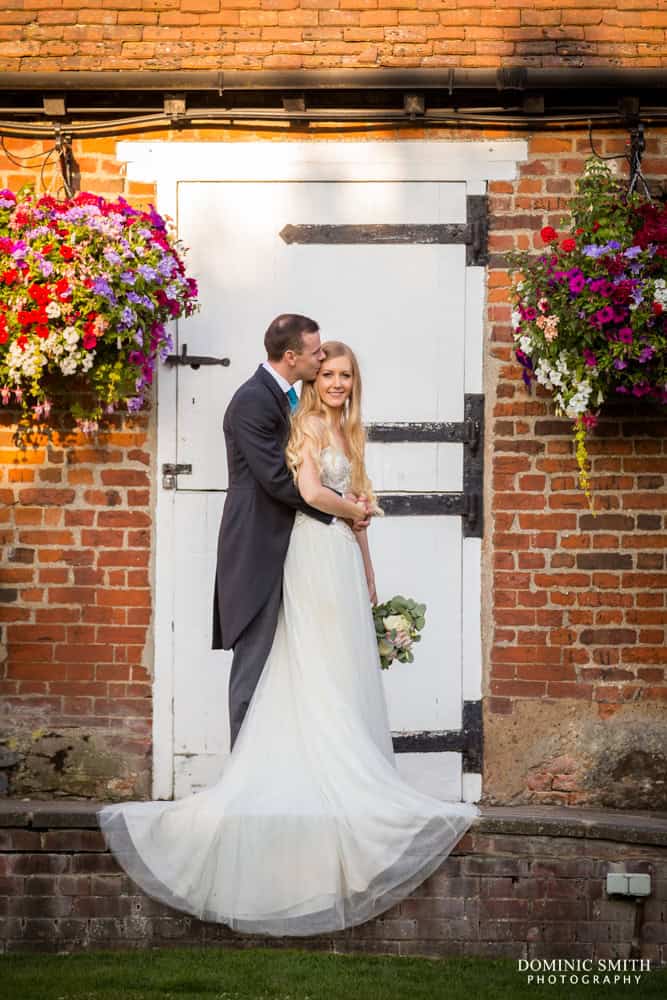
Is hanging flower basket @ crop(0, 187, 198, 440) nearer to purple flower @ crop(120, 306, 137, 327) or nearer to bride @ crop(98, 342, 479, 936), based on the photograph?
purple flower @ crop(120, 306, 137, 327)

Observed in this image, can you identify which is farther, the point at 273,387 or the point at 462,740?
the point at 462,740

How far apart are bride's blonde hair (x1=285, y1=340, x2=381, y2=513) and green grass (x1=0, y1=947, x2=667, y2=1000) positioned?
174 centimetres

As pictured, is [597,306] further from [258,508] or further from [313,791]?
[313,791]

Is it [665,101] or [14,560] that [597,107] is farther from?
[14,560]

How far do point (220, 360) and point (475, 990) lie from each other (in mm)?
3041

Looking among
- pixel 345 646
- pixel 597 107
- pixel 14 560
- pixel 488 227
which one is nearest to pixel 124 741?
pixel 14 560

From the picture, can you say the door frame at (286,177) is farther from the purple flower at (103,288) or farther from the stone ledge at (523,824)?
the stone ledge at (523,824)

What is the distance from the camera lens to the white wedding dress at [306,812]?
5344 millimetres

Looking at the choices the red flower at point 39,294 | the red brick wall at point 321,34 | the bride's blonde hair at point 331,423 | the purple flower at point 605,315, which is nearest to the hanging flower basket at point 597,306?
the purple flower at point 605,315

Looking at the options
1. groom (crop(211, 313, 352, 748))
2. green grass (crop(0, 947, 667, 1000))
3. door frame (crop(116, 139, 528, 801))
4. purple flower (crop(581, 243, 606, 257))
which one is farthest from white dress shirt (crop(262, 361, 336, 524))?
green grass (crop(0, 947, 667, 1000))

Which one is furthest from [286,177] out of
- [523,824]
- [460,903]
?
[460,903]

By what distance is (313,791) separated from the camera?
545 cm

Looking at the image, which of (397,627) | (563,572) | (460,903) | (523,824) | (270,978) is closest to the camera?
(270,978)

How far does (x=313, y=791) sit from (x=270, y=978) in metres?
0.69
